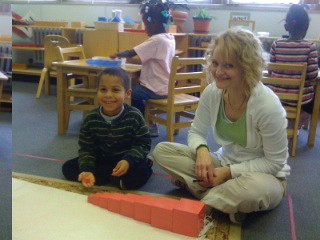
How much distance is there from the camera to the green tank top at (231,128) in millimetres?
1315

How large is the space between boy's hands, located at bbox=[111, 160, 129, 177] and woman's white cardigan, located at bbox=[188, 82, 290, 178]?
0.92 ft

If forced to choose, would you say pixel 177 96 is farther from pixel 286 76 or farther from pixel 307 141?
pixel 307 141

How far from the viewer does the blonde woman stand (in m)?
1.22

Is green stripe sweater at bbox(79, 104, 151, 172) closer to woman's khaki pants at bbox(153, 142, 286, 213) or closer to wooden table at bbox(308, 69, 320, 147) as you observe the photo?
woman's khaki pants at bbox(153, 142, 286, 213)

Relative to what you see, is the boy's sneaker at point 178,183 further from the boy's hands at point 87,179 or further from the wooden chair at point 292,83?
the wooden chair at point 292,83

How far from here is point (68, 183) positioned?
1.56 meters

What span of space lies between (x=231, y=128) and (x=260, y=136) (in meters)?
0.11

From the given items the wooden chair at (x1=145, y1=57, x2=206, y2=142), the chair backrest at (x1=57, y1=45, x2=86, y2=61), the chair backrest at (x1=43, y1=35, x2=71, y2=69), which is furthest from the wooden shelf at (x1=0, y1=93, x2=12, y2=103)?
the chair backrest at (x1=43, y1=35, x2=71, y2=69)

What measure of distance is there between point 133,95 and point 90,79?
1.26 ft

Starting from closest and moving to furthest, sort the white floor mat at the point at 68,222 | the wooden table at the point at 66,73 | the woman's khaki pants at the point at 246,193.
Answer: the white floor mat at the point at 68,222 → the woman's khaki pants at the point at 246,193 → the wooden table at the point at 66,73

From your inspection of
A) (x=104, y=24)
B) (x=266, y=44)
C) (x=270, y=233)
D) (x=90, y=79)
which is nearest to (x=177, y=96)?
(x=90, y=79)

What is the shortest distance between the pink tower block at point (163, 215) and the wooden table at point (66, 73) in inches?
40.6

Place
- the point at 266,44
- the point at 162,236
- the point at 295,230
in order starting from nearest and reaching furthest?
the point at 162,236 → the point at 295,230 → the point at 266,44

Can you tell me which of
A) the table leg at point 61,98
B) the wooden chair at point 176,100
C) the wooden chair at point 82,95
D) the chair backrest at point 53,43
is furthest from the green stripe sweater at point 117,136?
the chair backrest at point 53,43
